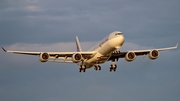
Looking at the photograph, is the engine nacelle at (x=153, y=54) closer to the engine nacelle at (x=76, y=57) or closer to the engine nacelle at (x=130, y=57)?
the engine nacelle at (x=130, y=57)

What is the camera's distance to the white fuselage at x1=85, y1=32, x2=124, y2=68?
114688 millimetres

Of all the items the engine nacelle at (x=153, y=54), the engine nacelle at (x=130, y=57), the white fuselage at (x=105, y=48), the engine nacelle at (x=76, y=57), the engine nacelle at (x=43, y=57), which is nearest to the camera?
the white fuselage at (x=105, y=48)

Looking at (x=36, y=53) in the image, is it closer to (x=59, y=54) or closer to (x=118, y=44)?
(x=59, y=54)

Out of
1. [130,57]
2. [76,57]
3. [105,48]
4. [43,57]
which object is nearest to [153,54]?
[130,57]

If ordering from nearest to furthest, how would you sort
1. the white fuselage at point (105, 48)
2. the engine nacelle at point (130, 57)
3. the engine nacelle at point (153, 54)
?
the white fuselage at point (105, 48) < the engine nacelle at point (130, 57) < the engine nacelle at point (153, 54)

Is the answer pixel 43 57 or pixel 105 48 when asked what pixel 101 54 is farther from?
pixel 43 57

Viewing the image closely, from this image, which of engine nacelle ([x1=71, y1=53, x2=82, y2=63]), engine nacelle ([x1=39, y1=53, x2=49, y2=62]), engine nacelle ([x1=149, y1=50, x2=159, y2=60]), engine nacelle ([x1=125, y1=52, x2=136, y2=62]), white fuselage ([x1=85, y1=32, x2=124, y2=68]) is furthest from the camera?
engine nacelle ([x1=149, y1=50, x2=159, y2=60])

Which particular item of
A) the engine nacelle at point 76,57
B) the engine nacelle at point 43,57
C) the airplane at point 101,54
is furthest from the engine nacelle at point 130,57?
the engine nacelle at point 43,57

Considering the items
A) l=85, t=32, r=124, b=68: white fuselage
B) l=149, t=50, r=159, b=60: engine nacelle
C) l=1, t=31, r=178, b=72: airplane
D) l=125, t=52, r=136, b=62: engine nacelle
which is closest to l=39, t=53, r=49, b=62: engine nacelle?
l=1, t=31, r=178, b=72: airplane

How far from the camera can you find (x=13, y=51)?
11675 centimetres

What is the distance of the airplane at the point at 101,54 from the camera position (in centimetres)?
11537

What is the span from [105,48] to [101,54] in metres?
2.31

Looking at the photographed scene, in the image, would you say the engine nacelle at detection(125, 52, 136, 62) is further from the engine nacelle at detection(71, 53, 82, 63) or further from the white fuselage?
the engine nacelle at detection(71, 53, 82, 63)

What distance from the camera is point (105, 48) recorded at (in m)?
117
